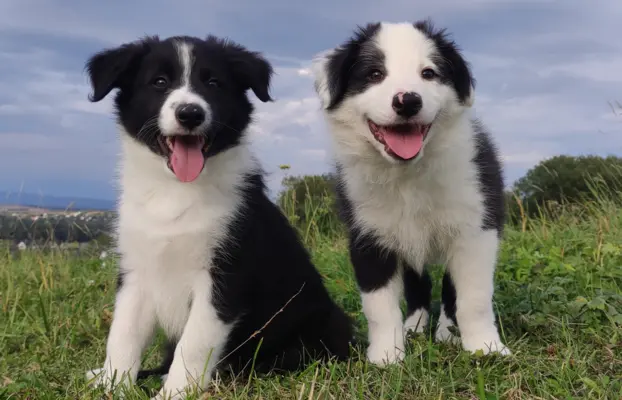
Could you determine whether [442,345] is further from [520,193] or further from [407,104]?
[520,193]

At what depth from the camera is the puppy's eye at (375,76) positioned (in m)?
3.60

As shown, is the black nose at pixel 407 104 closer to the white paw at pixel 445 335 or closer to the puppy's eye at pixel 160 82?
the puppy's eye at pixel 160 82

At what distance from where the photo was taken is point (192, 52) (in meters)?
3.52

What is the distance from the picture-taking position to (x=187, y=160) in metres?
3.42

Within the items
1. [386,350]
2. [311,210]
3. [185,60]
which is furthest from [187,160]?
[311,210]

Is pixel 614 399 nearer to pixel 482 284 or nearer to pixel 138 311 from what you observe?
pixel 482 284

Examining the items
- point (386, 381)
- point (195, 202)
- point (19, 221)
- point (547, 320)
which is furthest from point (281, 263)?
point (19, 221)

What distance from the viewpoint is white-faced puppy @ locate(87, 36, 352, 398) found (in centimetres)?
335

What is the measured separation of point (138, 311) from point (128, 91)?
3.90 ft

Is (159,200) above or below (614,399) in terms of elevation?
above

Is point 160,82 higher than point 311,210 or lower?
higher

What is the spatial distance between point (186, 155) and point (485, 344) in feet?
6.50

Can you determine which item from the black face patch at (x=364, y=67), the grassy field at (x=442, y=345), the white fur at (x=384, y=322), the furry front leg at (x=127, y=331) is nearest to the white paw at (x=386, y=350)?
the white fur at (x=384, y=322)

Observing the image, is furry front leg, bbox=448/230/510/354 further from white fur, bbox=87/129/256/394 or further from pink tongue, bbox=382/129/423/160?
white fur, bbox=87/129/256/394
